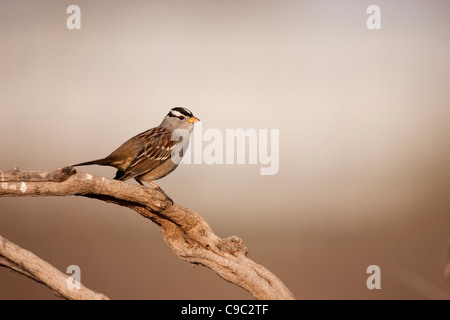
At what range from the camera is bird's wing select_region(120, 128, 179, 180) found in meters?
5.62

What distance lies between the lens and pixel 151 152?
581cm

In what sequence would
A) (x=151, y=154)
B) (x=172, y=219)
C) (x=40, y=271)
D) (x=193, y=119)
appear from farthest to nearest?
(x=193, y=119) < (x=151, y=154) < (x=172, y=219) < (x=40, y=271)

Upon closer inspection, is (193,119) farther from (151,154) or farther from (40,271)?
(40,271)

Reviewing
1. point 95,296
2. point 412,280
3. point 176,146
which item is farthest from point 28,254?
point 412,280

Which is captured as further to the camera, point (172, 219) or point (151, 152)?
point (151, 152)

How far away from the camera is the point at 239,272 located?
450 centimetres

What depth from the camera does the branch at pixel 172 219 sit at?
393 cm

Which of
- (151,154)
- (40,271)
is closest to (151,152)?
(151,154)

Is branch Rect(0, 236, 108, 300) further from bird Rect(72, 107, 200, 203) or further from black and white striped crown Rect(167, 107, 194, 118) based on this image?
black and white striped crown Rect(167, 107, 194, 118)

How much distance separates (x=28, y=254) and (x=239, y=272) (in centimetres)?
186

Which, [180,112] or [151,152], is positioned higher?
[180,112]

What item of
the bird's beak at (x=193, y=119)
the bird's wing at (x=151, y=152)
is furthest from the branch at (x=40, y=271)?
the bird's beak at (x=193, y=119)

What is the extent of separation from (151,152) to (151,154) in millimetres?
29

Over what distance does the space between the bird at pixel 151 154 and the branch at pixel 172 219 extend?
74 centimetres
